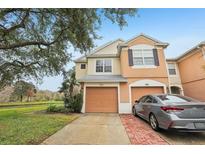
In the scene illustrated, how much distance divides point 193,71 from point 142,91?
214 inches

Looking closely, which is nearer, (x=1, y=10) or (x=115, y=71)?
(x=1, y=10)

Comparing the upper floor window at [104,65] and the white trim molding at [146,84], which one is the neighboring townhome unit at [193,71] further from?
the upper floor window at [104,65]

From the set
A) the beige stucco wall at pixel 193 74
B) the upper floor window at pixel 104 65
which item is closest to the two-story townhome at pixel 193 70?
the beige stucco wall at pixel 193 74

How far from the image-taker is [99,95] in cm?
1144

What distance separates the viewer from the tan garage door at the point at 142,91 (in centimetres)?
1134

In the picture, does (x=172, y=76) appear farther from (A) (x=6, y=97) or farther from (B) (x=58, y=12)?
(A) (x=6, y=97)

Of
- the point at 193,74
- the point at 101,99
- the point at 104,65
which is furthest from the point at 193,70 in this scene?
the point at 101,99

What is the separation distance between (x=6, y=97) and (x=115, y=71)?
3750 centimetres

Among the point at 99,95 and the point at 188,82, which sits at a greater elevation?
the point at 188,82

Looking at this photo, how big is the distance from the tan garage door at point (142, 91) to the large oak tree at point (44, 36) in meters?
5.62

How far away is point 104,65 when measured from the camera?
13359 millimetres

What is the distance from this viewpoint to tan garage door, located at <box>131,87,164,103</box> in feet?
37.2
